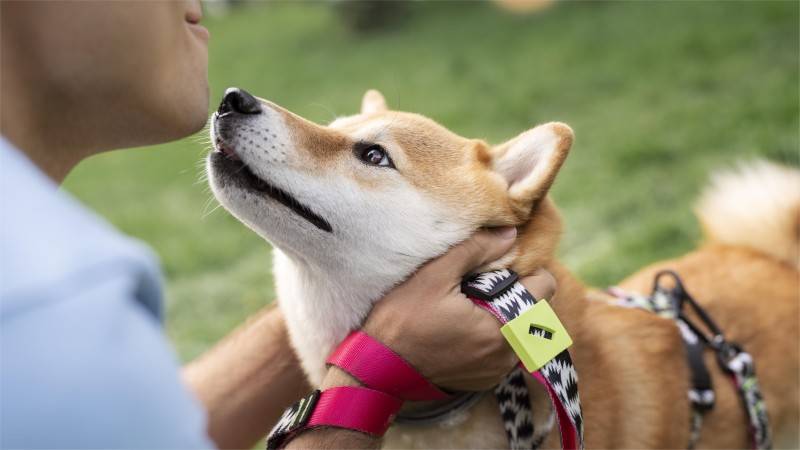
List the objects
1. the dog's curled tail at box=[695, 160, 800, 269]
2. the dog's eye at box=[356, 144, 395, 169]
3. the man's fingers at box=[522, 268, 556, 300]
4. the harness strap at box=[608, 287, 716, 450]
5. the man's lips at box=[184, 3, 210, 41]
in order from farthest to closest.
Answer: the dog's curled tail at box=[695, 160, 800, 269] → the harness strap at box=[608, 287, 716, 450] → the dog's eye at box=[356, 144, 395, 169] → the man's fingers at box=[522, 268, 556, 300] → the man's lips at box=[184, 3, 210, 41]

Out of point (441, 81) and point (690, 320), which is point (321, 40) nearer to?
point (441, 81)

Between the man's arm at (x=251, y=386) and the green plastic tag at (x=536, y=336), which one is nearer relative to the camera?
the green plastic tag at (x=536, y=336)

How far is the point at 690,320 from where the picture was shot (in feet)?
7.09

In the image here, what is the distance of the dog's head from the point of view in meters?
1.63

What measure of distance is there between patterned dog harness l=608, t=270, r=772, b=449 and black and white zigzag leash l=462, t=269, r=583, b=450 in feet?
1.70

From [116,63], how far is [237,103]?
0.56m

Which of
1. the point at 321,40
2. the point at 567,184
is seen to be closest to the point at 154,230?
the point at 567,184

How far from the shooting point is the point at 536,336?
4.74 feet

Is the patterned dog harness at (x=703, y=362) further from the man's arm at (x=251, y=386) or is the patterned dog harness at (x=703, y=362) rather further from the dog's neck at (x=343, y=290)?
the man's arm at (x=251, y=386)

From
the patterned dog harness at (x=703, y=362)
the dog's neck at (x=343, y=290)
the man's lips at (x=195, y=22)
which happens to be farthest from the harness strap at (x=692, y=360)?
the man's lips at (x=195, y=22)

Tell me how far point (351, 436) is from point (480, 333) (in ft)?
1.02

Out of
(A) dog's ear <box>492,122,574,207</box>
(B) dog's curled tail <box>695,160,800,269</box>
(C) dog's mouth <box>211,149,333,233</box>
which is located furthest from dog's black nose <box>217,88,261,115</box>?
(B) dog's curled tail <box>695,160,800,269</box>

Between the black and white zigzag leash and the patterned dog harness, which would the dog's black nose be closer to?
the black and white zigzag leash

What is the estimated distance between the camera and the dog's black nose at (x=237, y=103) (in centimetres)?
164
